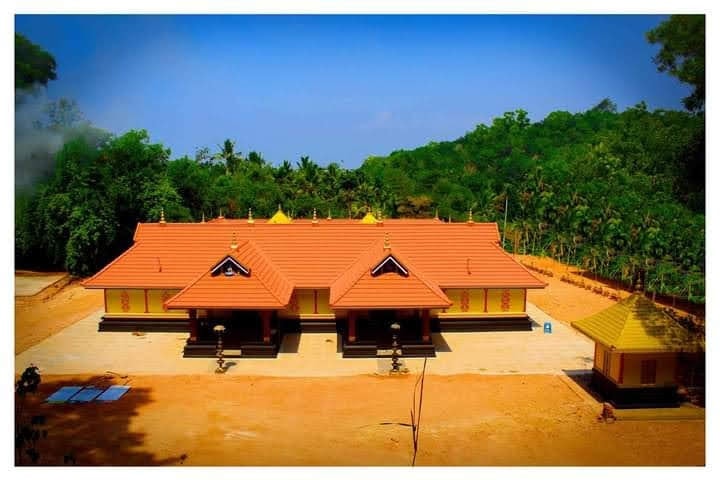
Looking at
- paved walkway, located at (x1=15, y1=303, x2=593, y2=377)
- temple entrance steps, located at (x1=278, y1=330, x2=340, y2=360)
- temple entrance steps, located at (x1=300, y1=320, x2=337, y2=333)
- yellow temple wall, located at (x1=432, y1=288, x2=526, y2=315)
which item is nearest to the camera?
paved walkway, located at (x1=15, y1=303, x2=593, y2=377)

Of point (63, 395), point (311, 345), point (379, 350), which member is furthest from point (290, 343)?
point (63, 395)

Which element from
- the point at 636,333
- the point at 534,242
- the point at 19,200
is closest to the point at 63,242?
the point at 19,200

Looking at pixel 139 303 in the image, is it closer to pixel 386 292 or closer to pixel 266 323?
pixel 266 323

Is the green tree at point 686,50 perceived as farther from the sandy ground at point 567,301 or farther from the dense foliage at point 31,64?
the dense foliage at point 31,64

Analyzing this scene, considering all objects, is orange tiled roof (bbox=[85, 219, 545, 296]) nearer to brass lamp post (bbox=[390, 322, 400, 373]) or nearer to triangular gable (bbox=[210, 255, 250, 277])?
triangular gable (bbox=[210, 255, 250, 277])

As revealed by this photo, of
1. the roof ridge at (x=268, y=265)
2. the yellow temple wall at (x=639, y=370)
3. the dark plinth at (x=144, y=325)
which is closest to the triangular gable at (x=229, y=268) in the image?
the roof ridge at (x=268, y=265)

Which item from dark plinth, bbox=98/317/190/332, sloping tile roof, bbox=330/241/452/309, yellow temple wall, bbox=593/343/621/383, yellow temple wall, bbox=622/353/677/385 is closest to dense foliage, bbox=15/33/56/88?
dark plinth, bbox=98/317/190/332

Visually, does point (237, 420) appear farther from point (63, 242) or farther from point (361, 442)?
point (63, 242)
